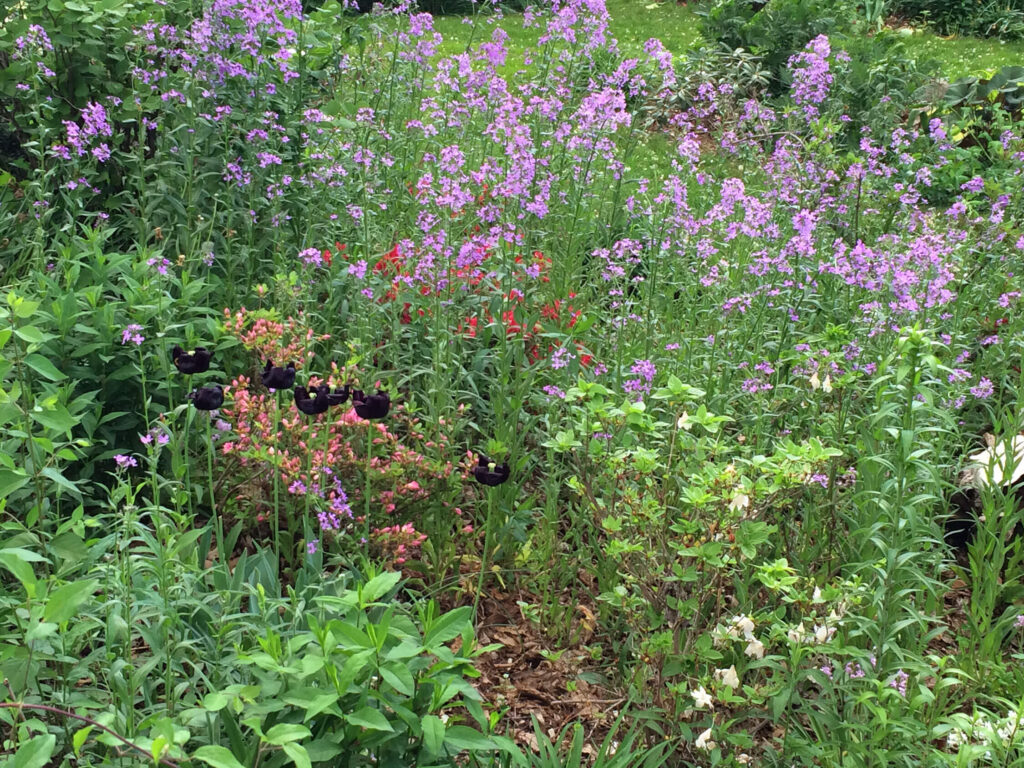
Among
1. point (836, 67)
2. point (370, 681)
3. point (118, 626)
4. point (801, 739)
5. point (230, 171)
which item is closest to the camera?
point (118, 626)

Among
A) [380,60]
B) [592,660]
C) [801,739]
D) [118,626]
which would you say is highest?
[380,60]

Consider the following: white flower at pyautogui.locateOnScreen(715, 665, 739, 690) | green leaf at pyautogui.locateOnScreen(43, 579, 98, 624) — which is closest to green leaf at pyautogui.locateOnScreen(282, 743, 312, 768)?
green leaf at pyautogui.locateOnScreen(43, 579, 98, 624)

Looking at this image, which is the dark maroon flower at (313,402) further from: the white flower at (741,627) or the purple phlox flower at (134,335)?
the white flower at (741,627)

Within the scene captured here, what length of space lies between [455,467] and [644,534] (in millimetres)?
817

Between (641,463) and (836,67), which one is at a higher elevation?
(836,67)

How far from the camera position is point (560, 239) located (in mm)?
4621

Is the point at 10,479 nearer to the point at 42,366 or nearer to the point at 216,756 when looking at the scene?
the point at 42,366

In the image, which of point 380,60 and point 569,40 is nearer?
point 569,40

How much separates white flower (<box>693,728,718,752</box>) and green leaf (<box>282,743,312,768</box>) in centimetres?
105

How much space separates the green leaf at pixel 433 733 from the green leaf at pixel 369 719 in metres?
0.08

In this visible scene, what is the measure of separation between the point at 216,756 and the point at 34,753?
311 millimetres

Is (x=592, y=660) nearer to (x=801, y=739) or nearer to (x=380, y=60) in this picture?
(x=801, y=739)

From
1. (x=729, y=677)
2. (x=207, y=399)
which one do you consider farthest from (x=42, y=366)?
(x=729, y=677)

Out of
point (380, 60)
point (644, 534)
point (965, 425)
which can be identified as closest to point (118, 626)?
point (644, 534)
